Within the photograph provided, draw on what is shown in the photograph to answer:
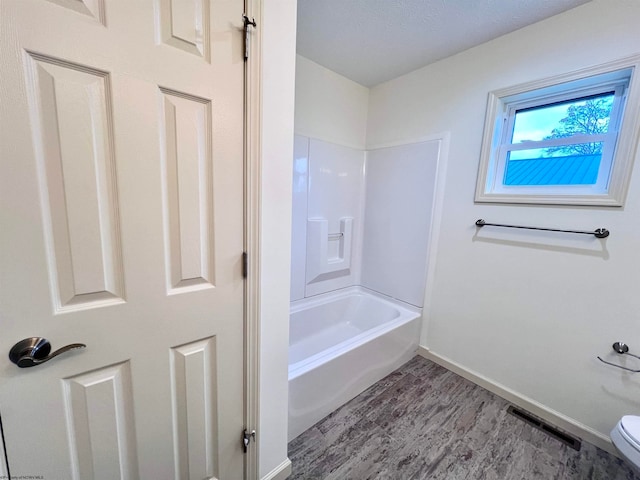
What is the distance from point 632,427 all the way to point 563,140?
1.58 meters

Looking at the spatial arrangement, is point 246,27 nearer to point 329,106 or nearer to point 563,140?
point 329,106

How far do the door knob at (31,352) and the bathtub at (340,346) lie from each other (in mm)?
1048

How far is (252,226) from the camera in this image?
97 cm

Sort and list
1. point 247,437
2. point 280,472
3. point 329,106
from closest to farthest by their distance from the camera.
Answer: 1. point 247,437
2. point 280,472
3. point 329,106

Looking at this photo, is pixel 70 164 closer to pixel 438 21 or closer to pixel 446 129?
pixel 438 21

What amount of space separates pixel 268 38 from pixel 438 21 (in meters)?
1.32

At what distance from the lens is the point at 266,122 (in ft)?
3.12

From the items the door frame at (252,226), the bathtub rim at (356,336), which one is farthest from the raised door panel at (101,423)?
the bathtub rim at (356,336)

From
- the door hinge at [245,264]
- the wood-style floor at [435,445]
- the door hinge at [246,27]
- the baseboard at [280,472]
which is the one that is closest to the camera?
the door hinge at [246,27]

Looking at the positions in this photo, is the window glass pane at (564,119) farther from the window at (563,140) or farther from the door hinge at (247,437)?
the door hinge at (247,437)

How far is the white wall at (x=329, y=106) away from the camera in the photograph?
2105 millimetres

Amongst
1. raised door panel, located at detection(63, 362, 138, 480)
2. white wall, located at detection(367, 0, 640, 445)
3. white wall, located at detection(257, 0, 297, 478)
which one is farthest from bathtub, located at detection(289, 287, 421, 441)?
raised door panel, located at detection(63, 362, 138, 480)

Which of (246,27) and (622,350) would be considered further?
(622,350)

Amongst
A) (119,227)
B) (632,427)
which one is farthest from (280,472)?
(632,427)
